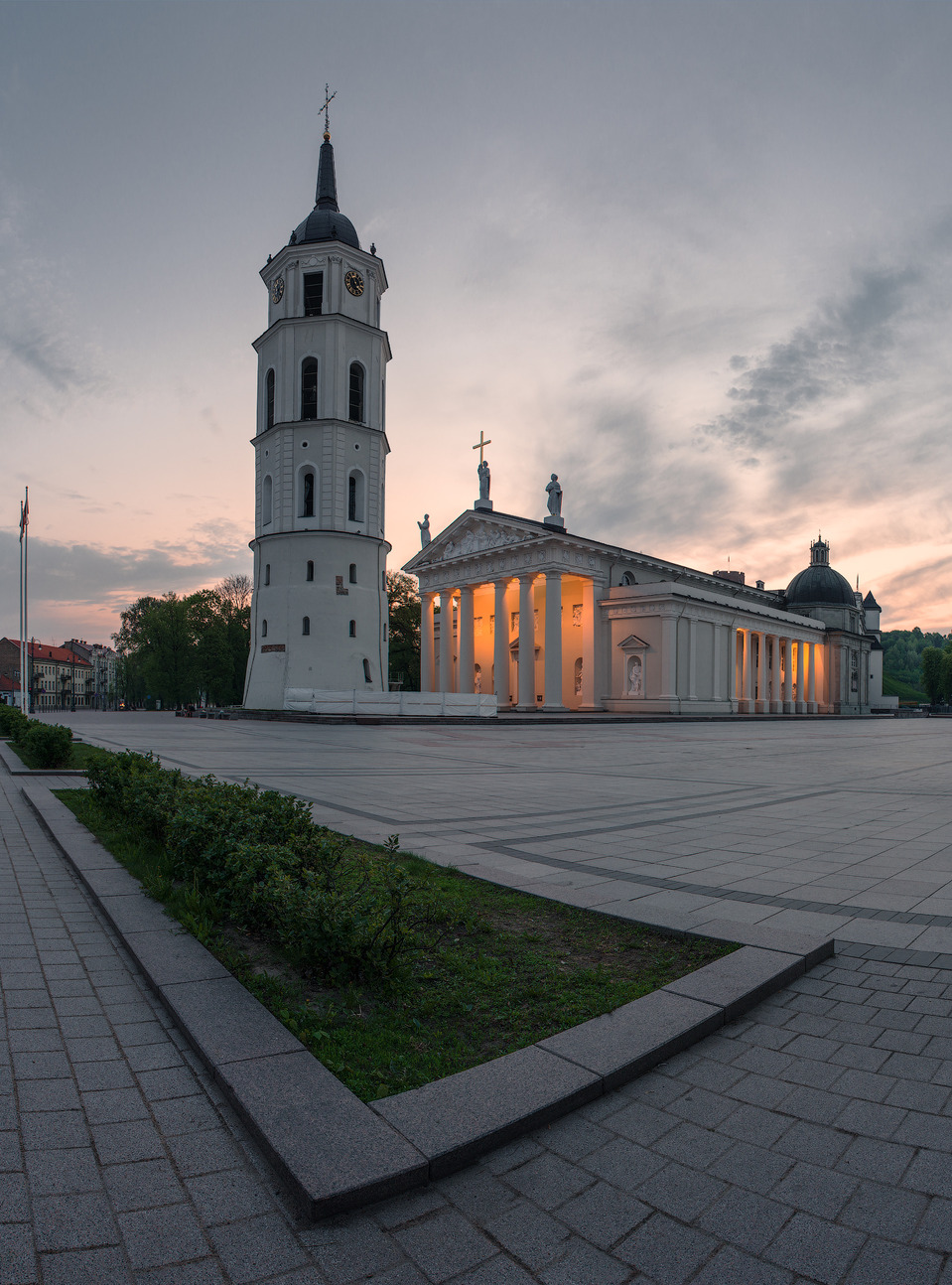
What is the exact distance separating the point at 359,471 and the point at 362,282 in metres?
11.1

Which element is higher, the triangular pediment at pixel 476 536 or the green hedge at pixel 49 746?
the triangular pediment at pixel 476 536

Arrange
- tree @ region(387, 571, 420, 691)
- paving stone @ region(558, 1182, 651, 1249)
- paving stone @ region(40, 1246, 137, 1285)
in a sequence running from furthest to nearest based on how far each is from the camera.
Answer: tree @ region(387, 571, 420, 691) < paving stone @ region(558, 1182, 651, 1249) < paving stone @ region(40, 1246, 137, 1285)

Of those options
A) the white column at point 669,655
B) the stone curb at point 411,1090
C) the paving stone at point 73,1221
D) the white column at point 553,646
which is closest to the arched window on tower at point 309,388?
the white column at point 553,646

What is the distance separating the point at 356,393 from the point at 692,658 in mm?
28376

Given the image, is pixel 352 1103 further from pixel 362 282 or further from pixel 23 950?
pixel 362 282

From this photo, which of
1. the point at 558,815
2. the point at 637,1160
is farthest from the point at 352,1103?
the point at 558,815

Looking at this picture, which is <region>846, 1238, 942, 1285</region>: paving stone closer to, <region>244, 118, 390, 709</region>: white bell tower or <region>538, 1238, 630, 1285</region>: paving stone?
<region>538, 1238, 630, 1285</region>: paving stone

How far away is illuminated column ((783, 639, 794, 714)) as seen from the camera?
2724 inches

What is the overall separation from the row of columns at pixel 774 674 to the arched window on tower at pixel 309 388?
3833 centimetres

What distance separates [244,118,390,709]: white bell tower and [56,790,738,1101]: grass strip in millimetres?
36416

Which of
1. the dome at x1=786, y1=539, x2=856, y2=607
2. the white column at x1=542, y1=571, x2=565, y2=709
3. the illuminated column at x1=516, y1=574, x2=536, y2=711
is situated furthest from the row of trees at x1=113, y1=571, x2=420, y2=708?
the dome at x1=786, y1=539, x2=856, y2=607

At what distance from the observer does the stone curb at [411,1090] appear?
2.47 meters

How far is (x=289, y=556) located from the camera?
1641 inches

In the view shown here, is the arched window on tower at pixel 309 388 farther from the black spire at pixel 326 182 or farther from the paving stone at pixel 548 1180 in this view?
the paving stone at pixel 548 1180
